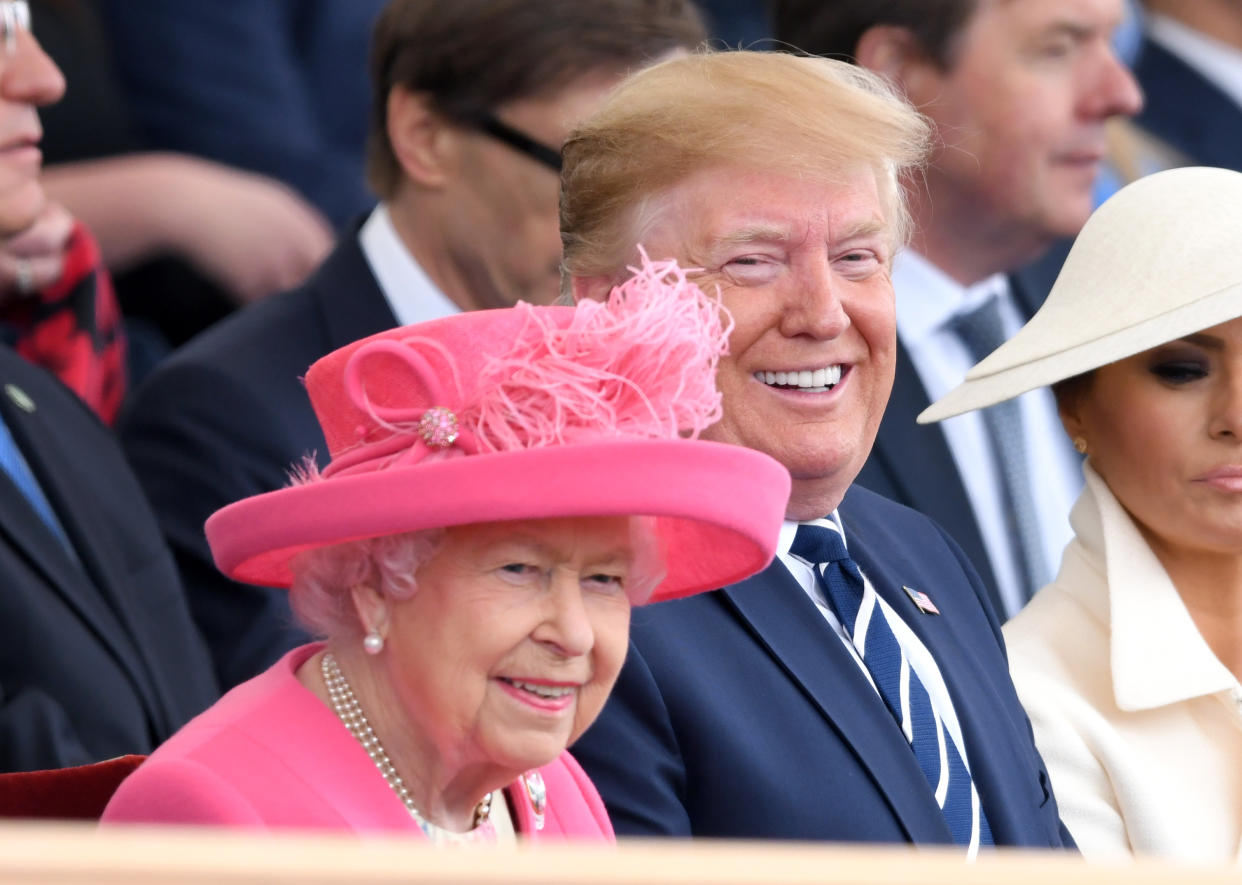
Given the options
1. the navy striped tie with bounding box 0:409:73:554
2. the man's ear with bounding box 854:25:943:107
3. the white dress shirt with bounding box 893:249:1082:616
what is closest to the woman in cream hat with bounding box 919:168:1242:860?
the white dress shirt with bounding box 893:249:1082:616

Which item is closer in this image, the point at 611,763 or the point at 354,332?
the point at 611,763

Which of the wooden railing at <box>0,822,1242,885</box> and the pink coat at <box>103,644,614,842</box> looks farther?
the pink coat at <box>103,644,614,842</box>

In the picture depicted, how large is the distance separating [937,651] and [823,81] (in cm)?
75

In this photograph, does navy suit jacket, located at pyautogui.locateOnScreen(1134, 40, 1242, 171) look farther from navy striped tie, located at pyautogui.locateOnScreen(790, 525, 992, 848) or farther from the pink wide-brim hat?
the pink wide-brim hat

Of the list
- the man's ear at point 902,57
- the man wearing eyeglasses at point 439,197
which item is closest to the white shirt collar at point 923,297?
the man's ear at point 902,57

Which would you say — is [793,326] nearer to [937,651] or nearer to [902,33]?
[937,651]

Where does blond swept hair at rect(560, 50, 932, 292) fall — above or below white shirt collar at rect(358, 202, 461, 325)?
above

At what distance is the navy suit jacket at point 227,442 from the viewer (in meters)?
3.30

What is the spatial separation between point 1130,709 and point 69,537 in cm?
165

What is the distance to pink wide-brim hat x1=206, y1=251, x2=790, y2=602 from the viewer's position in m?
1.75

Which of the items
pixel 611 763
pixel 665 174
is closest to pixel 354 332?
pixel 665 174

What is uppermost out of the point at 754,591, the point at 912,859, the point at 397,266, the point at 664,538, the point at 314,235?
the point at 912,859

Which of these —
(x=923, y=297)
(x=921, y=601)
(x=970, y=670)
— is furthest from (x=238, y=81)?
(x=970, y=670)

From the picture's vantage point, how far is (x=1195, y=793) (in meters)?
2.59
